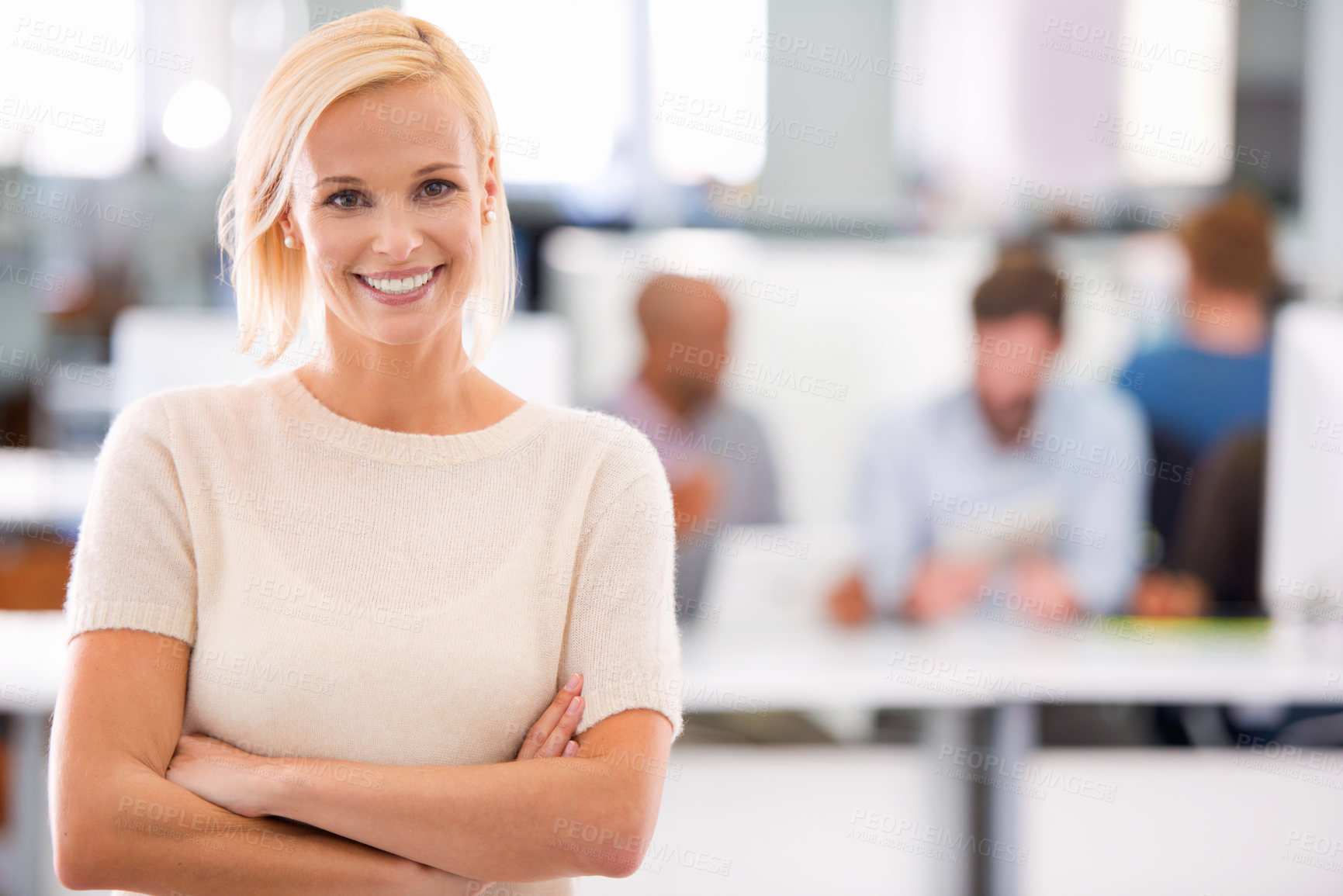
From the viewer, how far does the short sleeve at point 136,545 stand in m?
1.05

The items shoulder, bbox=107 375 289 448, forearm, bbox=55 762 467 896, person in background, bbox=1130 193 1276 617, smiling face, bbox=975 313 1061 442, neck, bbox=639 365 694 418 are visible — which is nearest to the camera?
forearm, bbox=55 762 467 896

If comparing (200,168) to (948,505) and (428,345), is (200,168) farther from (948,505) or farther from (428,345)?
(428,345)

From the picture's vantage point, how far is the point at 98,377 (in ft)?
13.6

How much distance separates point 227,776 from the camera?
1022 millimetres

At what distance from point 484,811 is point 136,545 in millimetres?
411

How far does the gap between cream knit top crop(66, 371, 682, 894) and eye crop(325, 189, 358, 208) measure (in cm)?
21

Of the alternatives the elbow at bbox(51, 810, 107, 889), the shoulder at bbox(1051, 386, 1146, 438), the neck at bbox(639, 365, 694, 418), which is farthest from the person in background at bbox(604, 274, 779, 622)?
the elbow at bbox(51, 810, 107, 889)

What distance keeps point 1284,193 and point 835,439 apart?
3.58 m

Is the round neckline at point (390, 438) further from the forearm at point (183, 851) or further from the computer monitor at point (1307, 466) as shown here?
the computer monitor at point (1307, 466)

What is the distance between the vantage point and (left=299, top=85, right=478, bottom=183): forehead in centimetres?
107

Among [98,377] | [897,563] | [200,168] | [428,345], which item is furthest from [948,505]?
[200,168]

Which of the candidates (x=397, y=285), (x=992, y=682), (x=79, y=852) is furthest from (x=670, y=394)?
(x=79, y=852)

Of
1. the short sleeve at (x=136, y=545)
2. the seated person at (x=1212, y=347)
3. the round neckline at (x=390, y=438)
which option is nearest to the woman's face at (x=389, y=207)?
the round neckline at (x=390, y=438)

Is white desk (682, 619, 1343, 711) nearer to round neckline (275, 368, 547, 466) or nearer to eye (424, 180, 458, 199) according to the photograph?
round neckline (275, 368, 547, 466)
